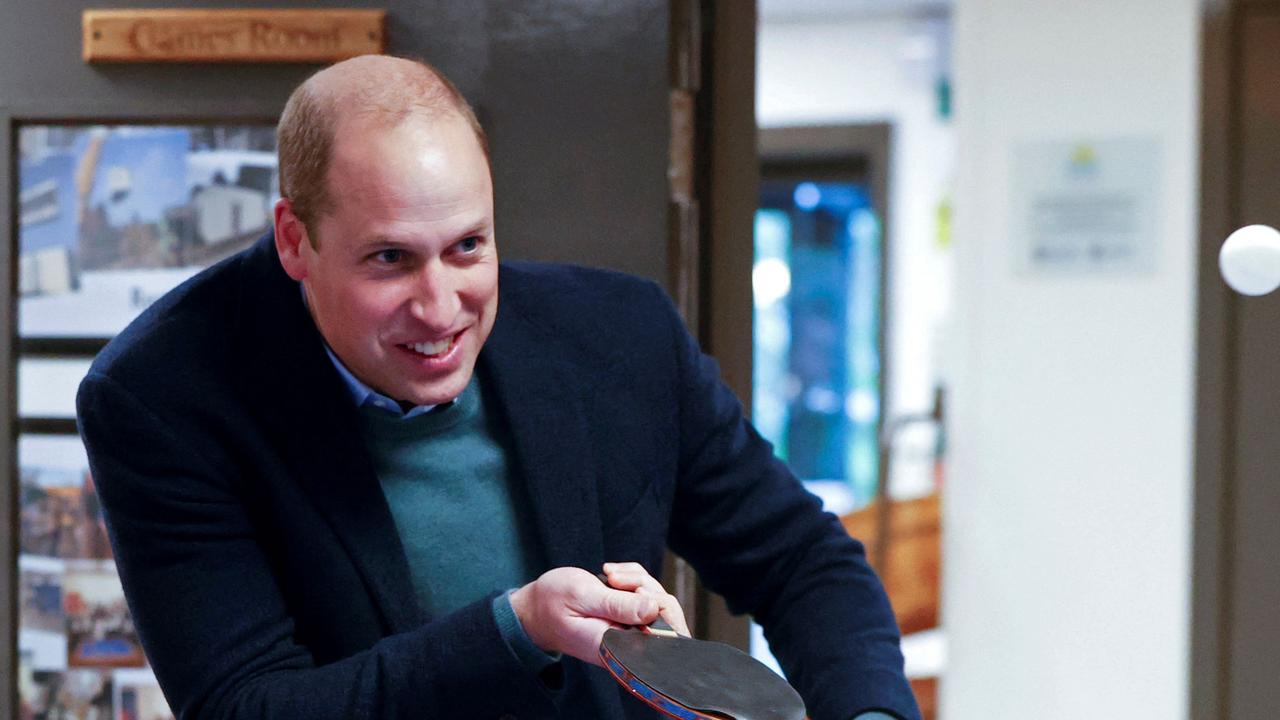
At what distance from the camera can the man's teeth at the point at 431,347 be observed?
0.99 m

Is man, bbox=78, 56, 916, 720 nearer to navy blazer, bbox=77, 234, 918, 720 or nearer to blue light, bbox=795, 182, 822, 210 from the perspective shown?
navy blazer, bbox=77, 234, 918, 720

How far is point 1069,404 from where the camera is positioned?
2529 millimetres

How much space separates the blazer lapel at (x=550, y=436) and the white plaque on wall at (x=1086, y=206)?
5.35 feet

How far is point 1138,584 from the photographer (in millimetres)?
2473

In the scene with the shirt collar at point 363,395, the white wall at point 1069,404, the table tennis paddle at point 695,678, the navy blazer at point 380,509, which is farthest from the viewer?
the white wall at point 1069,404

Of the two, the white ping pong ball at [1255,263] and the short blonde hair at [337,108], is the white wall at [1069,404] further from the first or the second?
the short blonde hair at [337,108]

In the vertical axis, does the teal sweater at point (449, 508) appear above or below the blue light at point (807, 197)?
below

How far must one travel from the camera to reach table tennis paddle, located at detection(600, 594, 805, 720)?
0.75m

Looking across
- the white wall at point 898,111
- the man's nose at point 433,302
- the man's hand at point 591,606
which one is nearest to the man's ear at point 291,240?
the man's nose at point 433,302

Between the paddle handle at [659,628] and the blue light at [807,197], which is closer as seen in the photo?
the paddle handle at [659,628]

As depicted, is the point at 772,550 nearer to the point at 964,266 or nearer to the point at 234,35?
the point at 234,35

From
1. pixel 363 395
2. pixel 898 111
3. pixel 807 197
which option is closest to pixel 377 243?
pixel 363 395

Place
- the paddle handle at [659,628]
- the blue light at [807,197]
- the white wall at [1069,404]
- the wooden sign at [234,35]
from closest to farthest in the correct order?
the paddle handle at [659,628] → the wooden sign at [234,35] → the white wall at [1069,404] → the blue light at [807,197]

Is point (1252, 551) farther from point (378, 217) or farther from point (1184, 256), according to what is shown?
point (378, 217)
